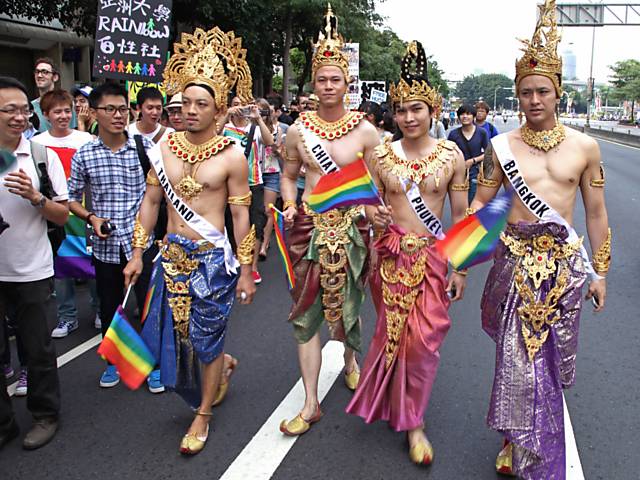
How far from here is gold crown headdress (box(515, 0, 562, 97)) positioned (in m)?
3.17

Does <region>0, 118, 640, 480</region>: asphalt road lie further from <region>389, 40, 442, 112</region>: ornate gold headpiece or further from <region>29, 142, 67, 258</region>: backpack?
<region>389, 40, 442, 112</region>: ornate gold headpiece

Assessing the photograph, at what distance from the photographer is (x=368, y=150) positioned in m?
3.91

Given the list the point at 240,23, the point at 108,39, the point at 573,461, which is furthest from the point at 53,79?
the point at 240,23

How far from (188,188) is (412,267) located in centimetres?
130

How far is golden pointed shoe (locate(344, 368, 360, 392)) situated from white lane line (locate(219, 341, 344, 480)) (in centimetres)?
12

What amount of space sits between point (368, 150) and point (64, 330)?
3.04m

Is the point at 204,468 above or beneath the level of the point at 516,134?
beneath

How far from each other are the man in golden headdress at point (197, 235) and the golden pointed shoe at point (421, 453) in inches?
45.0

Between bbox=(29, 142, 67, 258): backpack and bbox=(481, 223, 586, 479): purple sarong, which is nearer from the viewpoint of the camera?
bbox=(481, 223, 586, 479): purple sarong

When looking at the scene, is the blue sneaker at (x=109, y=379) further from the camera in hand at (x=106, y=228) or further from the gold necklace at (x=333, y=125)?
the gold necklace at (x=333, y=125)

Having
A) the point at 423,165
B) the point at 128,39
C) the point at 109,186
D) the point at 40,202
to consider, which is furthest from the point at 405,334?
the point at 128,39

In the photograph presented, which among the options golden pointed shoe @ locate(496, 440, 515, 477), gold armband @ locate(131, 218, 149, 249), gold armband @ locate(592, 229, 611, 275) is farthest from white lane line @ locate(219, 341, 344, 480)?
gold armband @ locate(592, 229, 611, 275)

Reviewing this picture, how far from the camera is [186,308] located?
11.6 ft

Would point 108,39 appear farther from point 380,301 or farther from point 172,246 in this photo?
point 380,301
